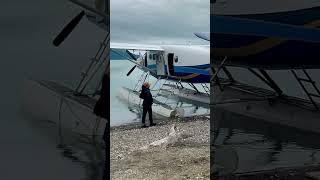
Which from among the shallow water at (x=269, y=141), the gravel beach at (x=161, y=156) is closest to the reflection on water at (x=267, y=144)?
the shallow water at (x=269, y=141)

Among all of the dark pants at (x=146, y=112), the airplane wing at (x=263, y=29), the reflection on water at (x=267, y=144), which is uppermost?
the airplane wing at (x=263, y=29)

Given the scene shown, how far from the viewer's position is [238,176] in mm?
3473

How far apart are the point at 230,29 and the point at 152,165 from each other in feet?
10.6

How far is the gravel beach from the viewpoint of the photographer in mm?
5512

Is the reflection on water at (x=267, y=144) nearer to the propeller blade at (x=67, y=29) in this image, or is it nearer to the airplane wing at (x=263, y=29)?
the airplane wing at (x=263, y=29)

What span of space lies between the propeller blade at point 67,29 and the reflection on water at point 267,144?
1.45 m

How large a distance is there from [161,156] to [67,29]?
4428 millimetres

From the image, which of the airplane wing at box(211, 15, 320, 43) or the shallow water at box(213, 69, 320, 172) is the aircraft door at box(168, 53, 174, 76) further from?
the airplane wing at box(211, 15, 320, 43)

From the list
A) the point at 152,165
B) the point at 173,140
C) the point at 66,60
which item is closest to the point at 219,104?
the point at 66,60

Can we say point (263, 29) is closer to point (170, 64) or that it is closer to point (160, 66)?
point (170, 64)

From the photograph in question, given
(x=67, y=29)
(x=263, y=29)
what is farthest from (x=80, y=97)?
(x=263, y=29)

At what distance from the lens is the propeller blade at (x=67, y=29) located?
102 inches

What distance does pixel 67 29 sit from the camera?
2611 mm

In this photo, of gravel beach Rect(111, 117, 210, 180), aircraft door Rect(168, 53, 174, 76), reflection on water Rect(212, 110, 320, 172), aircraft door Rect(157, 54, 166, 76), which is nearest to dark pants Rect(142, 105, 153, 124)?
gravel beach Rect(111, 117, 210, 180)
